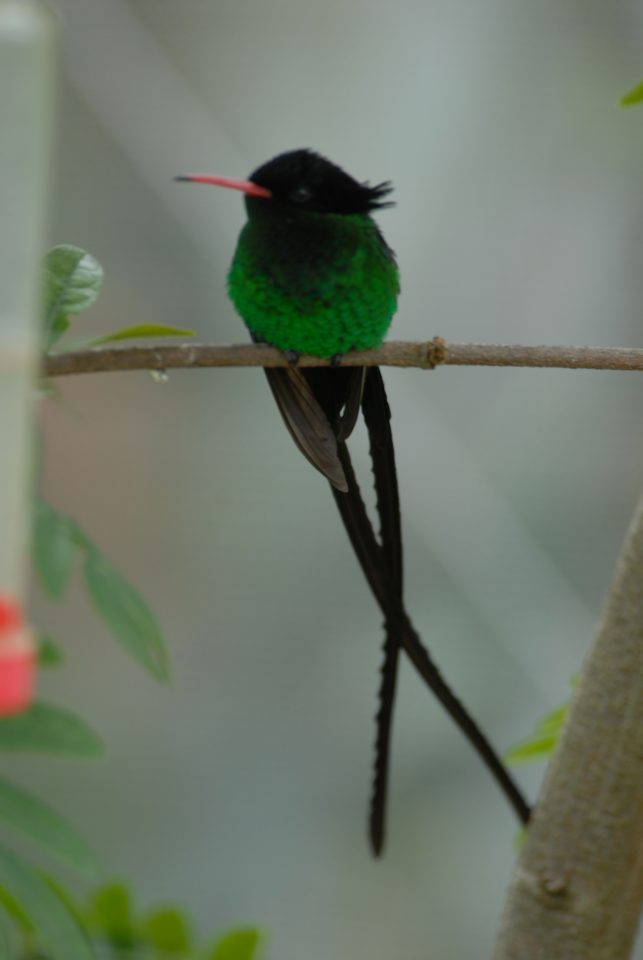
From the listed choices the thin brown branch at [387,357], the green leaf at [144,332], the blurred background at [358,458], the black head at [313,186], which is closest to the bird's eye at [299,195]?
the black head at [313,186]

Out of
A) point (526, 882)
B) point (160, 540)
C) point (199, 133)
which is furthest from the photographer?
point (160, 540)

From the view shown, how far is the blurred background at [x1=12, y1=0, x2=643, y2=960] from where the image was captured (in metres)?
2.28

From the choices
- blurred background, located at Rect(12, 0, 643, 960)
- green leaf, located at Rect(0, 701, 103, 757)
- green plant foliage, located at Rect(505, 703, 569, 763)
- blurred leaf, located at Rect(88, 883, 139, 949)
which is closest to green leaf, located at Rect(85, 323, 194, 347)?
green leaf, located at Rect(0, 701, 103, 757)

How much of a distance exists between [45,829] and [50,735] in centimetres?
11

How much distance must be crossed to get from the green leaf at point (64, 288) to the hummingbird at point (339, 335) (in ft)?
0.89

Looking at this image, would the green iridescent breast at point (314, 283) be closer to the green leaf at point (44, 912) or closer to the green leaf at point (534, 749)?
the green leaf at point (534, 749)

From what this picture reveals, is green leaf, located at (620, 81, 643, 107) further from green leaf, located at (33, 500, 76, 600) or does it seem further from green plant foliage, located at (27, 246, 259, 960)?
green leaf, located at (33, 500, 76, 600)

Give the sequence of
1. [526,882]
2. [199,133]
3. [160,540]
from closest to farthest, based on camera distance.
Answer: [526,882] → [199,133] → [160,540]

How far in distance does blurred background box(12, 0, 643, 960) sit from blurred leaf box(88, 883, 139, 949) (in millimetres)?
1144

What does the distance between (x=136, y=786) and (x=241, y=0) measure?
1.62 m

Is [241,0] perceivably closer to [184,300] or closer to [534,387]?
[184,300]

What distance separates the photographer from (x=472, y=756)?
237 centimetres

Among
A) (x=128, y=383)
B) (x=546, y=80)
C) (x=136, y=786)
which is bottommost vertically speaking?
(x=136, y=786)

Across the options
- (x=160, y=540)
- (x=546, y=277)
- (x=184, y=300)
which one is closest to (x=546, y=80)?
(x=546, y=277)
